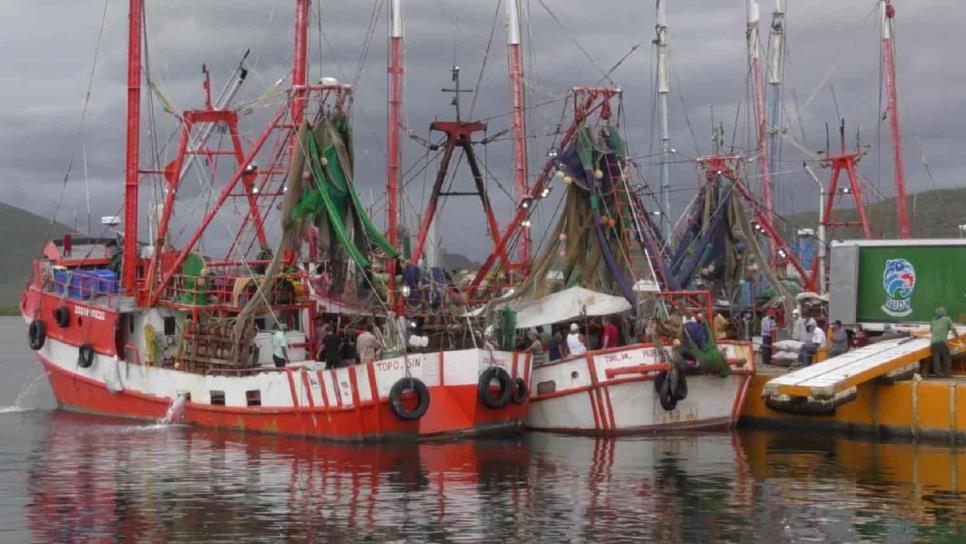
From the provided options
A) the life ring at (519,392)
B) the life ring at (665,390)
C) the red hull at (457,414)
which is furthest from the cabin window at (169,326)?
the life ring at (665,390)

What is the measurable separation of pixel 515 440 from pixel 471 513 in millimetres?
8697

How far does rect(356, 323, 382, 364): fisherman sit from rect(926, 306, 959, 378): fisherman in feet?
36.5

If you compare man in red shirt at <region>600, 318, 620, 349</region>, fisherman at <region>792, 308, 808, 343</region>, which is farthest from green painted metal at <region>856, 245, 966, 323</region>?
man in red shirt at <region>600, 318, 620, 349</region>

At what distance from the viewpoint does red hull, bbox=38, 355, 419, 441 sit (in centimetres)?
3105

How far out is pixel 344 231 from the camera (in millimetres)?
33312

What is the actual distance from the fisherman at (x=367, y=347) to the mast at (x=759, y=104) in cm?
2398

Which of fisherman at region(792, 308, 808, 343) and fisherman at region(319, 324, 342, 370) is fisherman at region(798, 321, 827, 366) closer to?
fisherman at region(792, 308, 808, 343)

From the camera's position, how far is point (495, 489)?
26.0 metres

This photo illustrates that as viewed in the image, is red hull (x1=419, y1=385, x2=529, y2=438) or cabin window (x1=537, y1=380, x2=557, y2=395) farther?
cabin window (x1=537, y1=380, x2=557, y2=395)

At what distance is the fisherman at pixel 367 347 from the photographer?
31.4 metres

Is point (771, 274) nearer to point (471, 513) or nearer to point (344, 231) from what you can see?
point (344, 231)

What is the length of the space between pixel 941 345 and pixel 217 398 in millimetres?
15082

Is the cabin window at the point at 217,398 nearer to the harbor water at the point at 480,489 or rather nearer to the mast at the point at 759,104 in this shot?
the harbor water at the point at 480,489

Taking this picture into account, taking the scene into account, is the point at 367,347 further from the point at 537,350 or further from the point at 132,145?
the point at 132,145
